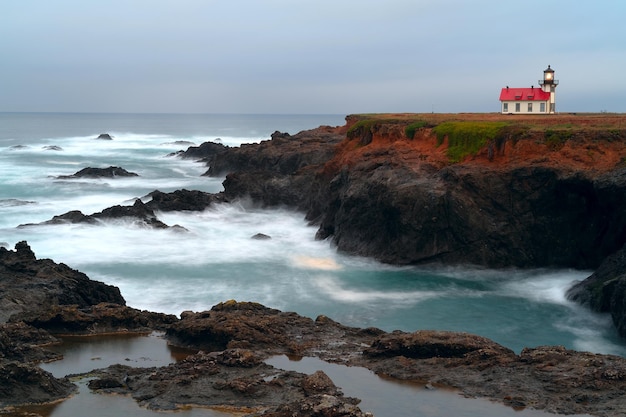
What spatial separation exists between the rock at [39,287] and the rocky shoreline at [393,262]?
48 mm

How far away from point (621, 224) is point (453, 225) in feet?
19.0

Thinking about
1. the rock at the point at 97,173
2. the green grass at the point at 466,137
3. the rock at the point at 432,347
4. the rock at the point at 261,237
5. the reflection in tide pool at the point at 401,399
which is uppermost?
the green grass at the point at 466,137

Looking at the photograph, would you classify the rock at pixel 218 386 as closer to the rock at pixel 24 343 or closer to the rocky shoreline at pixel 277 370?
the rocky shoreline at pixel 277 370

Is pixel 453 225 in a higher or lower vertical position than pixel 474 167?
lower

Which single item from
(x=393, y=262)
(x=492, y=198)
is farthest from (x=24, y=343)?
(x=492, y=198)

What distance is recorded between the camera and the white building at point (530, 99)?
50.7 m

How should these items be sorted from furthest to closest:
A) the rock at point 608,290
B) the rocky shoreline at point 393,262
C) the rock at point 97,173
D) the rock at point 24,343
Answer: the rock at point 97,173
the rock at point 608,290
the rock at point 24,343
the rocky shoreline at point 393,262

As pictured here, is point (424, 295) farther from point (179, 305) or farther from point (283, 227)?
point (283, 227)

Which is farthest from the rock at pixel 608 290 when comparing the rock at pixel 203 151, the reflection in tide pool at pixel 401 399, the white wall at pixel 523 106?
the rock at pixel 203 151

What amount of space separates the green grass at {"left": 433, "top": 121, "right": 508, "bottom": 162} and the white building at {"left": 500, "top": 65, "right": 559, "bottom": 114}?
1912 centimetres

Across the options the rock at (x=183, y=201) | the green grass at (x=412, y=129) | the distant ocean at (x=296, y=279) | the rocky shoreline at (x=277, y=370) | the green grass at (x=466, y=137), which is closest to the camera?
the rocky shoreline at (x=277, y=370)

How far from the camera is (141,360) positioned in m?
14.8

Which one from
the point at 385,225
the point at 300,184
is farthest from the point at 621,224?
the point at 300,184

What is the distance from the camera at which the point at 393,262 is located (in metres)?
27.8
